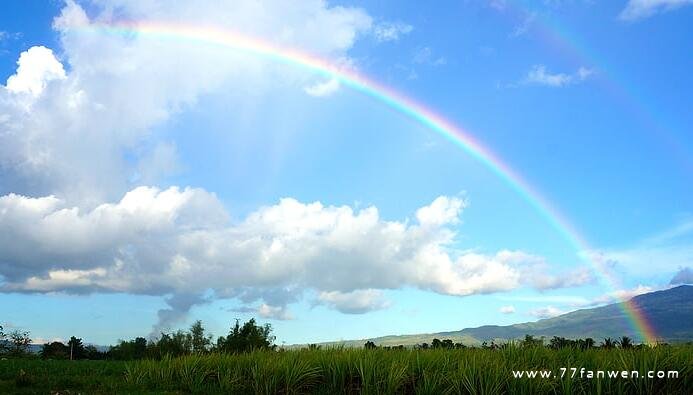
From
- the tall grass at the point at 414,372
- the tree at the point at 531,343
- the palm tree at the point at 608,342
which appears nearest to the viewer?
the tall grass at the point at 414,372

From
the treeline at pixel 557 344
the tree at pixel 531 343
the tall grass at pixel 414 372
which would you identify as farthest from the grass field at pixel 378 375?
the treeline at pixel 557 344

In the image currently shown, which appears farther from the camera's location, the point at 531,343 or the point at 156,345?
the point at 156,345

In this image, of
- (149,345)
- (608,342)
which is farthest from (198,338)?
(608,342)

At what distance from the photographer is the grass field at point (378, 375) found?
13391 mm

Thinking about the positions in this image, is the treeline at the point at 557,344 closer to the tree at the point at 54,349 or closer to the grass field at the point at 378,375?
the grass field at the point at 378,375

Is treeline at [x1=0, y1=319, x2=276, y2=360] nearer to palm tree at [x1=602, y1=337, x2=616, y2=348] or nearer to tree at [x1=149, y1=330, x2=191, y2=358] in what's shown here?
tree at [x1=149, y1=330, x2=191, y2=358]

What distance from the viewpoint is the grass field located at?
43.9ft

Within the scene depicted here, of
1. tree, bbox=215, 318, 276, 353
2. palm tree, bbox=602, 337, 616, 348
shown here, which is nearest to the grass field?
palm tree, bbox=602, 337, 616, 348

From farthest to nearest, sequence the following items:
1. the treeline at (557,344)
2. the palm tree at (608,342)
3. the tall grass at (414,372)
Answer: the palm tree at (608,342)
the treeline at (557,344)
the tall grass at (414,372)

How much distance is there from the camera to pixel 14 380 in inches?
685

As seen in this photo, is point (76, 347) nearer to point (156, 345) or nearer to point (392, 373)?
point (156, 345)

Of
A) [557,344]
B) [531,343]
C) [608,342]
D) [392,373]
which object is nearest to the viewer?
[392,373]

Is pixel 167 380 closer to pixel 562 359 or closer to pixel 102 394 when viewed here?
pixel 102 394

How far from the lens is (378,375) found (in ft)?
47.9
